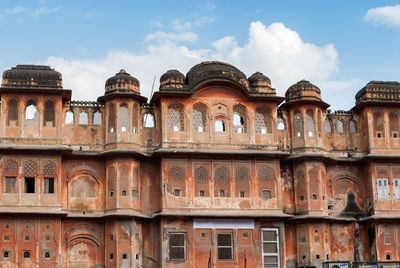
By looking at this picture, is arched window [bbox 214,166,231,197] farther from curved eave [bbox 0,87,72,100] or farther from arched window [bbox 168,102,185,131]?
curved eave [bbox 0,87,72,100]

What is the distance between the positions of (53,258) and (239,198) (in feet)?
29.3

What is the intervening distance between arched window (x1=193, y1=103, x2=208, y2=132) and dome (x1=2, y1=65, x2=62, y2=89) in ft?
21.5

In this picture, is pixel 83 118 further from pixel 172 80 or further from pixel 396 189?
pixel 396 189

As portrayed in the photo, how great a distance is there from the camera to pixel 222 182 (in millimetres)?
33625

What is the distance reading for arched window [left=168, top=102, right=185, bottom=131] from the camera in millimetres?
34031

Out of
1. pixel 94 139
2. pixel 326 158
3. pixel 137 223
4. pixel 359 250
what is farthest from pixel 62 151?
pixel 359 250

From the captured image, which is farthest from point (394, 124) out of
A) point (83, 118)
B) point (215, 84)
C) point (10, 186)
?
point (10, 186)

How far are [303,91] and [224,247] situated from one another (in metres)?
8.80

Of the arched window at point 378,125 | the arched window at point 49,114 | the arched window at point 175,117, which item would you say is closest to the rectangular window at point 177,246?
the arched window at point 175,117

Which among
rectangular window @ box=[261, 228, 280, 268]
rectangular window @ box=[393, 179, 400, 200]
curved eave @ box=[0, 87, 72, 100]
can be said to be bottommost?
rectangular window @ box=[261, 228, 280, 268]

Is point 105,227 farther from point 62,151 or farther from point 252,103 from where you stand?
point 252,103

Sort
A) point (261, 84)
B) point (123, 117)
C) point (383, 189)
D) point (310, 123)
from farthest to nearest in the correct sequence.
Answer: point (310, 123)
point (261, 84)
point (383, 189)
point (123, 117)

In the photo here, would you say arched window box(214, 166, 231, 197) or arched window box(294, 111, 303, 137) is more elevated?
arched window box(294, 111, 303, 137)

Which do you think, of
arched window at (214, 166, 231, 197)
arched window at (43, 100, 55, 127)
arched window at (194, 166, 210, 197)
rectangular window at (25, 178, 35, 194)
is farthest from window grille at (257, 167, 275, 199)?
rectangular window at (25, 178, 35, 194)
